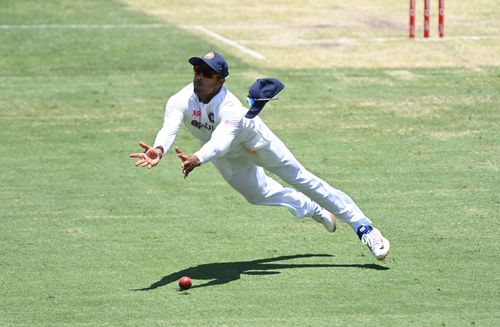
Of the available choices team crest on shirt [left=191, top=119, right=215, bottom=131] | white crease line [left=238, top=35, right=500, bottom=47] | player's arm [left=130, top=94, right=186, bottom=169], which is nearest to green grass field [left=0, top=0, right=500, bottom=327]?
player's arm [left=130, top=94, right=186, bottom=169]

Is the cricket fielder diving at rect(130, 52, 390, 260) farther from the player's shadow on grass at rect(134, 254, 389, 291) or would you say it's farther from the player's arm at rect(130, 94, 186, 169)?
the player's shadow on grass at rect(134, 254, 389, 291)

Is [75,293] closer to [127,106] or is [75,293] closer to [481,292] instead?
[481,292]

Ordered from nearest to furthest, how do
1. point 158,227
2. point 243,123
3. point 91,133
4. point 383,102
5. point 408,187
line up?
point 243,123
point 158,227
point 408,187
point 91,133
point 383,102

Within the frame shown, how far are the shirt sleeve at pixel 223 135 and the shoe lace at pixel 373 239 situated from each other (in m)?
1.83

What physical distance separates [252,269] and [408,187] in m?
4.12

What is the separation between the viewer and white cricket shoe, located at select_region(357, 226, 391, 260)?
1185cm

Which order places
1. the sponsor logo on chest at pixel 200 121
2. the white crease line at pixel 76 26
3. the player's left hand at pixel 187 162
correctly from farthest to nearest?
the white crease line at pixel 76 26
the sponsor logo on chest at pixel 200 121
the player's left hand at pixel 187 162

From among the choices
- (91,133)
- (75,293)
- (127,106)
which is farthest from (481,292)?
(127,106)

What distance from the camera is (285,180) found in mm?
12109

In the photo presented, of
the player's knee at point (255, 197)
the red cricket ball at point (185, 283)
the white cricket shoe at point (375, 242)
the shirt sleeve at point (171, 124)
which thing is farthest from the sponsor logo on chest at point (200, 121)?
the white cricket shoe at point (375, 242)

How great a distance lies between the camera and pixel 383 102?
20.5 metres

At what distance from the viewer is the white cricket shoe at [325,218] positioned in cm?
1276

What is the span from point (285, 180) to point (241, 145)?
0.63 metres

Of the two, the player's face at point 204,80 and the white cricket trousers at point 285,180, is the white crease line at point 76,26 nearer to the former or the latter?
the white cricket trousers at point 285,180
